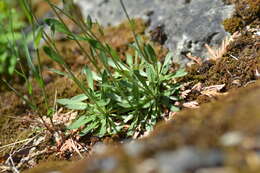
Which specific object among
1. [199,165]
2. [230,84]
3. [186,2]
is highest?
[186,2]

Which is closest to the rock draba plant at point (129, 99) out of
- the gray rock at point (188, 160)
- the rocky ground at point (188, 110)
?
the rocky ground at point (188, 110)

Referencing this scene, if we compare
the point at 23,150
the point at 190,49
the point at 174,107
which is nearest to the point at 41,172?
the point at 23,150

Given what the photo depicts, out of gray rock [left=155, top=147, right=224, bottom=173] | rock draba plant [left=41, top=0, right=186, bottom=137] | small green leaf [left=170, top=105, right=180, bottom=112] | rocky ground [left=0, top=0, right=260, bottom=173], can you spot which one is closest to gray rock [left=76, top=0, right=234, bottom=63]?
rocky ground [left=0, top=0, right=260, bottom=173]

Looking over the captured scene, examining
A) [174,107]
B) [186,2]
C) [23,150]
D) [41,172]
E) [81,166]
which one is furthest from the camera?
[186,2]

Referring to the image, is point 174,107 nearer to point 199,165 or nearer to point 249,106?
point 249,106

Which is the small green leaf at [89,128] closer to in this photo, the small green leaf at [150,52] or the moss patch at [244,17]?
the small green leaf at [150,52]

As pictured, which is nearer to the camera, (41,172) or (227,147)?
(227,147)

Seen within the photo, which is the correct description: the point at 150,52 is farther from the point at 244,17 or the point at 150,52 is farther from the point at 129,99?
the point at 244,17
